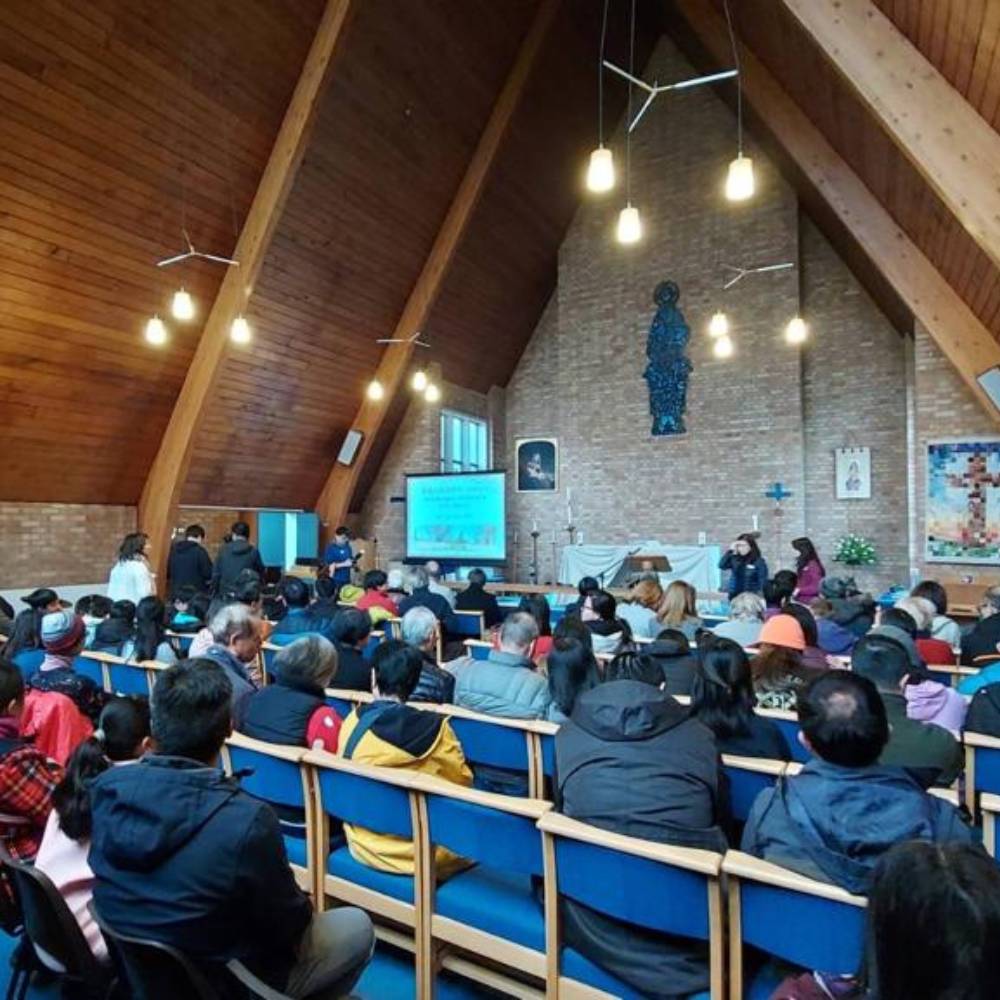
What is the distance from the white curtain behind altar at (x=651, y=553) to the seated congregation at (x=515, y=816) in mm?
6761

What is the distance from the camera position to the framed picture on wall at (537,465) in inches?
470

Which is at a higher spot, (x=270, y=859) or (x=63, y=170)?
(x=63, y=170)

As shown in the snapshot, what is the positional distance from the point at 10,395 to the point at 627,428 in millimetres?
7594

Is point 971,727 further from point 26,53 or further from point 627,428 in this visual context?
point 627,428

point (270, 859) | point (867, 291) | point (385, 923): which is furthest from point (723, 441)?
point (270, 859)

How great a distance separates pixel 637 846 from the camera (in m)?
1.46

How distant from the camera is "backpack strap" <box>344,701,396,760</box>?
221 cm

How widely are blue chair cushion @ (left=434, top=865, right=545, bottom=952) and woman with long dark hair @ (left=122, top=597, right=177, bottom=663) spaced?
97.8 inches

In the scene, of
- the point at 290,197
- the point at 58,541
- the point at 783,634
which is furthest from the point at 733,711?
the point at 58,541

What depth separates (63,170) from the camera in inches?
234

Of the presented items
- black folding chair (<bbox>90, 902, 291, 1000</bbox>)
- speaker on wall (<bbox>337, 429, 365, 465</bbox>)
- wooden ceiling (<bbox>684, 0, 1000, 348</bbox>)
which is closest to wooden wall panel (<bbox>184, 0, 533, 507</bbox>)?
speaker on wall (<bbox>337, 429, 365, 465</bbox>)

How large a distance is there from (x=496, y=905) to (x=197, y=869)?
0.85m

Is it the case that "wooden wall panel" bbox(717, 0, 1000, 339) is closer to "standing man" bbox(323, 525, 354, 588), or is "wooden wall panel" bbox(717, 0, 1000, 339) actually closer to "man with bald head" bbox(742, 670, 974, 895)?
"man with bald head" bbox(742, 670, 974, 895)

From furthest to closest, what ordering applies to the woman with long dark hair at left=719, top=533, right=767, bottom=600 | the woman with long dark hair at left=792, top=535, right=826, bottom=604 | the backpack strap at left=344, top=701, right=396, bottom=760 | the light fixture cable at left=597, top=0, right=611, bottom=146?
the light fixture cable at left=597, top=0, right=611, bottom=146
the woman with long dark hair at left=719, top=533, right=767, bottom=600
the woman with long dark hair at left=792, top=535, right=826, bottom=604
the backpack strap at left=344, top=701, right=396, bottom=760
